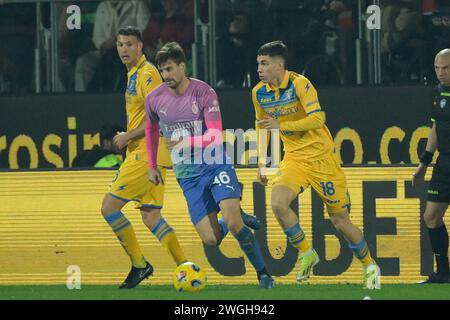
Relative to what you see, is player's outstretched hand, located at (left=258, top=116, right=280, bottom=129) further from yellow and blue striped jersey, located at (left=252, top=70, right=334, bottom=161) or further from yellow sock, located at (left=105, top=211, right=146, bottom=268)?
yellow sock, located at (left=105, top=211, right=146, bottom=268)

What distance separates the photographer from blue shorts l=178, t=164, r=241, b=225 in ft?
41.6

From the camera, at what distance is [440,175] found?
13.4 m

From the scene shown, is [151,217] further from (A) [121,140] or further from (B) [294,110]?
(B) [294,110]

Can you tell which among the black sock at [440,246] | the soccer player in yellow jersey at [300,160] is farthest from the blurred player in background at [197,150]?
the black sock at [440,246]

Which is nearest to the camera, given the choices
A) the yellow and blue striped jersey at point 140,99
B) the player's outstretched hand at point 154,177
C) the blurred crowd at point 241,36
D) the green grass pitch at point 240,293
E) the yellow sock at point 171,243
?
the green grass pitch at point 240,293

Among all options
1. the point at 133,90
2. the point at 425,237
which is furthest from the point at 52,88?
the point at 425,237

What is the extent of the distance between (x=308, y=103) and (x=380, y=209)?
64.6 inches

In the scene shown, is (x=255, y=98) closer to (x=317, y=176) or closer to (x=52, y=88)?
(x=317, y=176)

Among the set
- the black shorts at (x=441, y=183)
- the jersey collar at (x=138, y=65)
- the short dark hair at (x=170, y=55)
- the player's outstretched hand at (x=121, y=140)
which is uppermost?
the short dark hair at (x=170, y=55)

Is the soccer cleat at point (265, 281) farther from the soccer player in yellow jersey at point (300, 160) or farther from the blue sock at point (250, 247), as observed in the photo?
the soccer player in yellow jersey at point (300, 160)

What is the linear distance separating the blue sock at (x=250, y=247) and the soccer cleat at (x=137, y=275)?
1.01 metres

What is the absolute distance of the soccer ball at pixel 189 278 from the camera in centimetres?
1276

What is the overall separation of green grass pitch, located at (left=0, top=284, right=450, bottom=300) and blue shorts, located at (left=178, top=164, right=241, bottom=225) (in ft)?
2.15

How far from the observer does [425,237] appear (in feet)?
45.6
